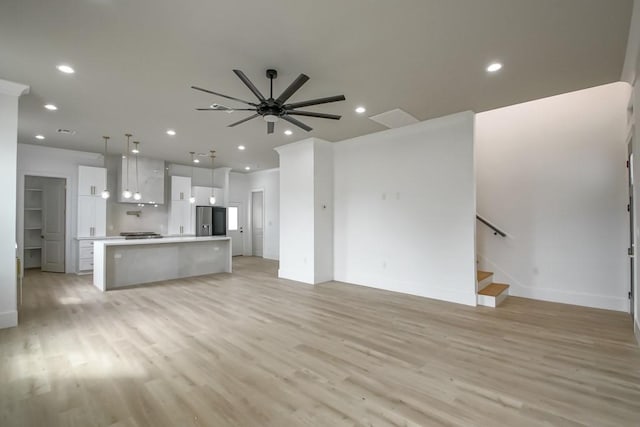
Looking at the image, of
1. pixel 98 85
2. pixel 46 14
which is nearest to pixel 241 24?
pixel 46 14

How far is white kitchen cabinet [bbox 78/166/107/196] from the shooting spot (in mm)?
7148

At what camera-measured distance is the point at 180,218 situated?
8750 mm

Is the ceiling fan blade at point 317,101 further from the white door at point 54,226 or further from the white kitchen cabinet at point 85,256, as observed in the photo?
the white door at point 54,226

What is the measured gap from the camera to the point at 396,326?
3.74m

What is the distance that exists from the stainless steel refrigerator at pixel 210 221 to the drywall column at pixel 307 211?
337cm

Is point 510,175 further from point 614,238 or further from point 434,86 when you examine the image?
A: point 434,86

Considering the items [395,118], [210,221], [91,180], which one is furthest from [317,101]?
[210,221]

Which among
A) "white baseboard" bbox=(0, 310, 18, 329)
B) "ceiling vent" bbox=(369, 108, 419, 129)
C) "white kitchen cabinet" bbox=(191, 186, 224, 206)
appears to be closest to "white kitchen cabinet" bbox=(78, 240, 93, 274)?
"white kitchen cabinet" bbox=(191, 186, 224, 206)

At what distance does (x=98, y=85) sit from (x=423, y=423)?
4840 mm

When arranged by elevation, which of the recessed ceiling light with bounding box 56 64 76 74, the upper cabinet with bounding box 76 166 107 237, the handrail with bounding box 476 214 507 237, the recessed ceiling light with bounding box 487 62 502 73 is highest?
the recessed ceiling light with bounding box 56 64 76 74

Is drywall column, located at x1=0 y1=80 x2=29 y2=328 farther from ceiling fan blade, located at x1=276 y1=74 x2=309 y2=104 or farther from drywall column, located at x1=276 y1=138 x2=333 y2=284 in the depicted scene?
drywall column, located at x1=276 y1=138 x2=333 y2=284

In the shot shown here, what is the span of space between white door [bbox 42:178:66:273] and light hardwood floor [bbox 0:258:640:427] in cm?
312

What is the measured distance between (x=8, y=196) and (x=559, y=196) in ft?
25.1

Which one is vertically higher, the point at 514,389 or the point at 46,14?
the point at 46,14
